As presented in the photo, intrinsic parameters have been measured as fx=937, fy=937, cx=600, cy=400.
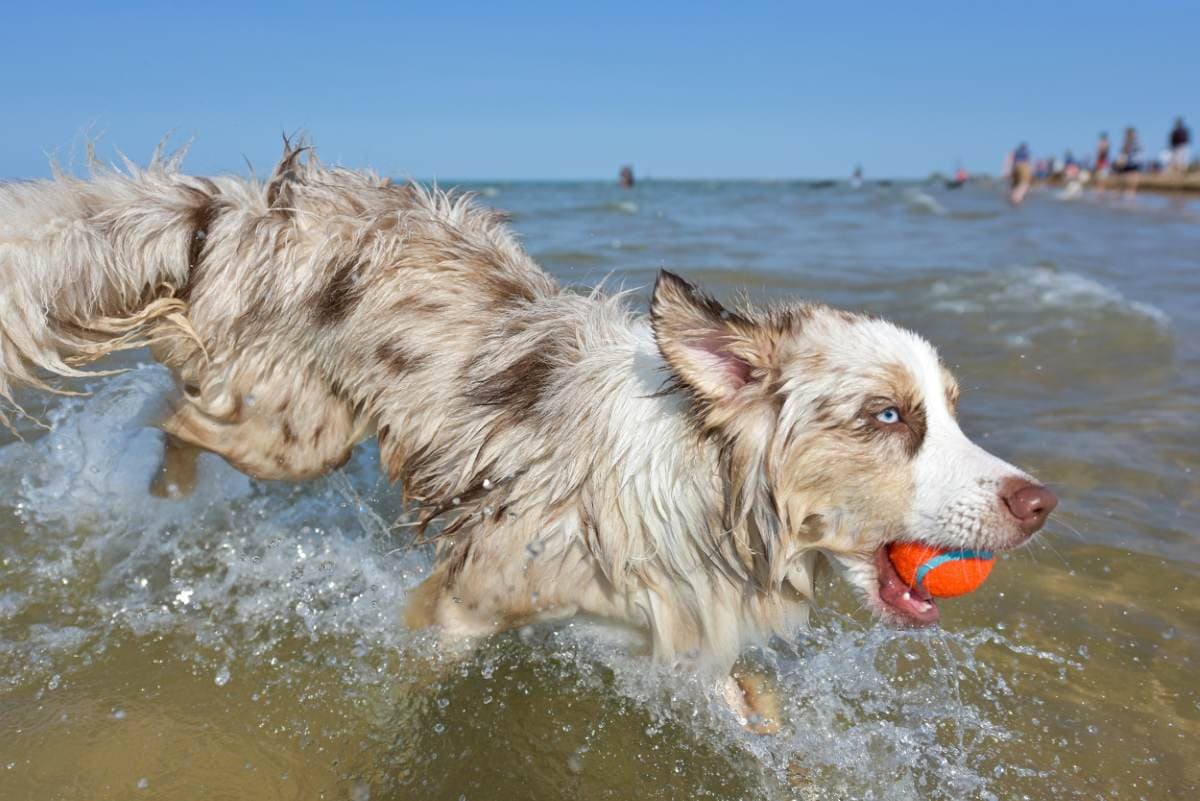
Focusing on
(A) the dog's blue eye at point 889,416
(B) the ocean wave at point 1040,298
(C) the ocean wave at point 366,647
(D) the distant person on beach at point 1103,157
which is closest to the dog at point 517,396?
(A) the dog's blue eye at point 889,416

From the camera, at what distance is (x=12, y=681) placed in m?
3.61

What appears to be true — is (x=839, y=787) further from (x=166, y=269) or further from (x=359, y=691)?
(x=166, y=269)

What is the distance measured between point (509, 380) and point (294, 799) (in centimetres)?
164

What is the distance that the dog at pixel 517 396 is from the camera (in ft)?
9.90

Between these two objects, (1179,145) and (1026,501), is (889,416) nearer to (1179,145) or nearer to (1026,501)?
(1026,501)

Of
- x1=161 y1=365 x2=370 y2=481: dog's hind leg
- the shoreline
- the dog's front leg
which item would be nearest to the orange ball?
the dog's front leg

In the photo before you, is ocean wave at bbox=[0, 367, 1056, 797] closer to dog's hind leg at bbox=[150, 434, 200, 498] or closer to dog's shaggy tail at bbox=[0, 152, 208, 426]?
dog's hind leg at bbox=[150, 434, 200, 498]

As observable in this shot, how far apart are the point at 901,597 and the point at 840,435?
0.64 metres

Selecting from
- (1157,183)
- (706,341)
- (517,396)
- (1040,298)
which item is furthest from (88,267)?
(1157,183)

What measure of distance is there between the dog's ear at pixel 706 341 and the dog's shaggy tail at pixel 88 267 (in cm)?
211

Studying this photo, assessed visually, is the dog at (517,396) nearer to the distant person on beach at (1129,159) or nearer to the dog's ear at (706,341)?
the dog's ear at (706,341)

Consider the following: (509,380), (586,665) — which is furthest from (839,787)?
(509,380)

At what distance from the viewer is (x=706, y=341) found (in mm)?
3035

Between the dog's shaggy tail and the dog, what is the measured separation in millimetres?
11
